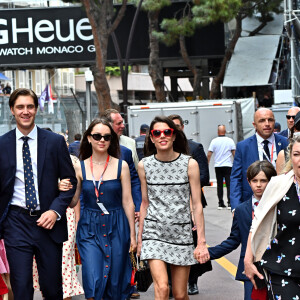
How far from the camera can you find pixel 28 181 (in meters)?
6.16

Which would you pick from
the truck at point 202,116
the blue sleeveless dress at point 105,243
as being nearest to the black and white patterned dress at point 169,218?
the blue sleeveless dress at point 105,243

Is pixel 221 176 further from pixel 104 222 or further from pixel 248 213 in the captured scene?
pixel 248 213

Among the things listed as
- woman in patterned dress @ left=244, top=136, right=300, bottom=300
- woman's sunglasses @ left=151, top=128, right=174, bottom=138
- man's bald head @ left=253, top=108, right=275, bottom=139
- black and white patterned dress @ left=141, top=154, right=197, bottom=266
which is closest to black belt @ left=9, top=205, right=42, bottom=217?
black and white patterned dress @ left=141, top=154, right=197, bottom=266

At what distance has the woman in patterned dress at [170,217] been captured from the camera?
6.58m

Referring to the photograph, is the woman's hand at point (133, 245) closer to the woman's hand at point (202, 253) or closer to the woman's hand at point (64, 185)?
the woman's hand at point (202, 253)

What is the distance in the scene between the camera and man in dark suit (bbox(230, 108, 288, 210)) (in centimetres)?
848

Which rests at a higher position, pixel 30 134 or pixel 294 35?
pixel 294 35

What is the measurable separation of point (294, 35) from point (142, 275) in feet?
69.7

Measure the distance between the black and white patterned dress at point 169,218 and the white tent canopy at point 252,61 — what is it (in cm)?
2318

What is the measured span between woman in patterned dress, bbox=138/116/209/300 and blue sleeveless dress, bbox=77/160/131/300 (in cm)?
17

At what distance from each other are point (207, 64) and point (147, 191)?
2716 centimetres

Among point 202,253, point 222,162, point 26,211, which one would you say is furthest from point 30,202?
point 222,162

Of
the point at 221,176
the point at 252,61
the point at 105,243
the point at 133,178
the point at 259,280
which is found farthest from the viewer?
the point at 252,61

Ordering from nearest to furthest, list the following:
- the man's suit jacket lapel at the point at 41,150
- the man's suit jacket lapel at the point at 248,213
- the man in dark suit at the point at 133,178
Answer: the man's suit jacket lapel at the point at 41,150 < the man's suit jacket lapel at the point at 248,213 < the man in dark suit at the point at 133,178
